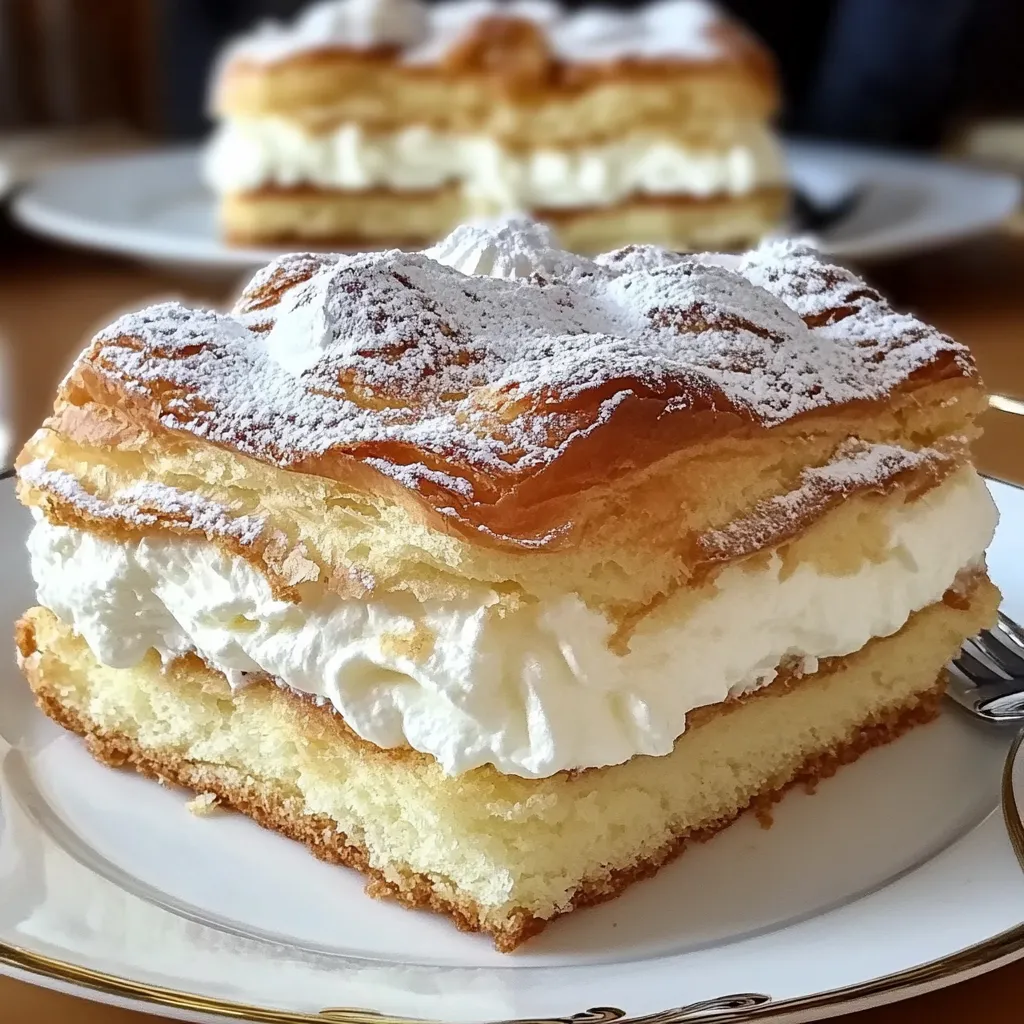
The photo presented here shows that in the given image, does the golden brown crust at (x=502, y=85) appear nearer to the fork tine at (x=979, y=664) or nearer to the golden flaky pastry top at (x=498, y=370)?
the golden flaky pastry top at (x=498, y=370)

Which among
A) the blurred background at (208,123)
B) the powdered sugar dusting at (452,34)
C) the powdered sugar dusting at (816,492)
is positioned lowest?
the blurred background at (208,123)

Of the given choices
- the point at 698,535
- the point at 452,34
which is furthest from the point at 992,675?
the point at 452,34

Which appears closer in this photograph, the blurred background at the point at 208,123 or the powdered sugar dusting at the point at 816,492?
the powdered sugar dusting at the point at 816,492

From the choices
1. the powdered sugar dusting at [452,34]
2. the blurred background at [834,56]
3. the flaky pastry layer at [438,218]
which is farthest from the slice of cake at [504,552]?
the blurred background at [834,56]

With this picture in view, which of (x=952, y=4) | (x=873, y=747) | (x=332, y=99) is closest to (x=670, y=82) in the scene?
(x=332, y=99)

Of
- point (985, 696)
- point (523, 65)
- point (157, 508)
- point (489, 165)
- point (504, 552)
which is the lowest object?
point (489, 165)

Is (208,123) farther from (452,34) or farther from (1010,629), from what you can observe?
(1010,629)

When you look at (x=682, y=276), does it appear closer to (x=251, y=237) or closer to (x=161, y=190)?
(x=251, y=237)

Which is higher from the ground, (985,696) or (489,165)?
(985,696)
